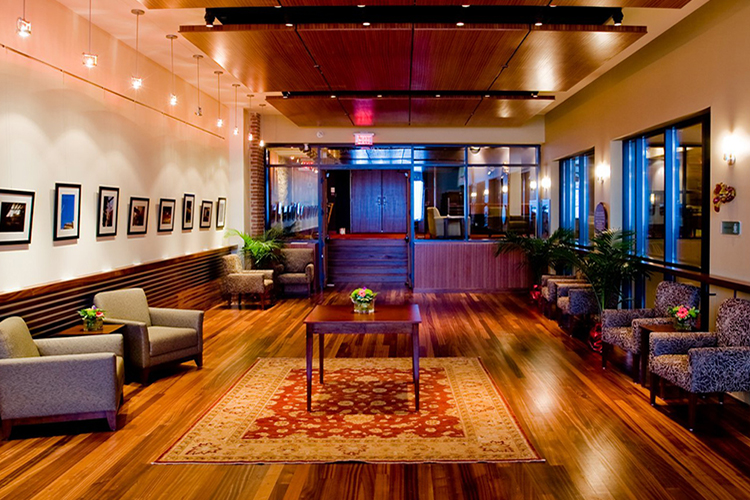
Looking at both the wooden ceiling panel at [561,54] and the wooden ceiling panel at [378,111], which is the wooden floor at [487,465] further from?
the wooden ceiling panel at [378,111]

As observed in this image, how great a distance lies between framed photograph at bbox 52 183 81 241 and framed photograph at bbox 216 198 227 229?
514 centimetres

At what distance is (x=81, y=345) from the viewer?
5.45 metres

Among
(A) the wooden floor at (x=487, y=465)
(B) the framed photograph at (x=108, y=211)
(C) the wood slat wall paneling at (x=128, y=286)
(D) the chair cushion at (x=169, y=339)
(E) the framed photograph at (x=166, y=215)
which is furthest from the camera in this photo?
(E) the framed photograph at (x=166, y=215)

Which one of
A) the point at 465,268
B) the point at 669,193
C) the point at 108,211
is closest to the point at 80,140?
the point at 108,211

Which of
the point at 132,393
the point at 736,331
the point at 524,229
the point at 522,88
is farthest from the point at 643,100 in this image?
the point at 132,393

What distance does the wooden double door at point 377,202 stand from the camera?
2091cm

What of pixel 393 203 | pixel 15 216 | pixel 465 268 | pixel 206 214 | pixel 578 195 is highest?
pixel 393 203

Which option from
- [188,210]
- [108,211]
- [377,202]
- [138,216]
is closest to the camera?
[108,211]

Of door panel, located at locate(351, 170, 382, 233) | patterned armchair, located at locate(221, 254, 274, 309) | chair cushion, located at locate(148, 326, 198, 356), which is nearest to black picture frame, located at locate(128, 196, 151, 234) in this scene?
chair cushion, located at locate(148, 326, 198, 356)

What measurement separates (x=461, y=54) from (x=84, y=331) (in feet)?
16.2

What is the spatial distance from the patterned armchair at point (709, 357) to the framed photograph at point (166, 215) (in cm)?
674

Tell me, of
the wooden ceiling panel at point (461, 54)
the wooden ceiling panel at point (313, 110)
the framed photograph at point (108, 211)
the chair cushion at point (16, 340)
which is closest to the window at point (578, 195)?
the wooden ceiling panel at point (461, 54)

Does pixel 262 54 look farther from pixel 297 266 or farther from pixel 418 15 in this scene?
pixel 297 266

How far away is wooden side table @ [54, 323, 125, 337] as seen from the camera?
5715 mm
